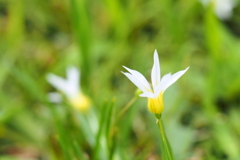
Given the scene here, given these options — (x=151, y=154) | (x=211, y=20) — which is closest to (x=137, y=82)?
(x=151, y=154)

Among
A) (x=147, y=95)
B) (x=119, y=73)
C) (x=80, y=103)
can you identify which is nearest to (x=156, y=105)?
(x=147, y=95)

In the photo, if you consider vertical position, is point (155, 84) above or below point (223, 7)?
below

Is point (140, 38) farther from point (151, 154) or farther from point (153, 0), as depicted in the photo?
point (151, 154)

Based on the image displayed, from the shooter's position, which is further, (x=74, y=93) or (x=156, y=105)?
(x=74, y=93)

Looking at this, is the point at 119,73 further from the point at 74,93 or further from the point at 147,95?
the point at 147,95

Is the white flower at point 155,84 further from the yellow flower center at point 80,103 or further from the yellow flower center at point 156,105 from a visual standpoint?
the yellow flower center at point 80,103

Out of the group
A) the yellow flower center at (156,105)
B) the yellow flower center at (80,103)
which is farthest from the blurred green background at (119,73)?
the yellow flower center at (156,105)
